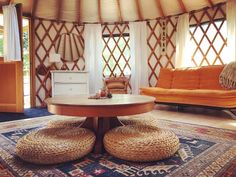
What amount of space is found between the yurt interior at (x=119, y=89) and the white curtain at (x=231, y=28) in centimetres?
2

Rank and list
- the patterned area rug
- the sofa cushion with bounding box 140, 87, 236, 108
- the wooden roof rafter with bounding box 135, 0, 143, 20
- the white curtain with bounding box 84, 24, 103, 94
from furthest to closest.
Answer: the white curtain with bounding box 84, 24, 103, 94, the wooden roof rafter with bounding box 135, 0, 143, 20, the sofa cushion with bounding box 140, 87, 236, 108, the patterned area rug

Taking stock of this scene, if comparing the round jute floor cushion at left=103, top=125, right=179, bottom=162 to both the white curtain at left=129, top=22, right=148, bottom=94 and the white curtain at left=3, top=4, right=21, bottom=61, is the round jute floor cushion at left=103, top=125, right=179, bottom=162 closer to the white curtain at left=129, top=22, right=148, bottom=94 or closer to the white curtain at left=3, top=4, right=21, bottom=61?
the white curtain at left=3, top=4, right=21, bottom=61

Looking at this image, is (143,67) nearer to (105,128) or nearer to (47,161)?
(105,128)

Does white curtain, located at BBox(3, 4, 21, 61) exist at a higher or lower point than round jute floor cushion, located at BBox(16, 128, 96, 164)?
higher

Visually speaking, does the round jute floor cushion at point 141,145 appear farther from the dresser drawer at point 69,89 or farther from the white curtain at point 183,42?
the white curtain at point 183,42

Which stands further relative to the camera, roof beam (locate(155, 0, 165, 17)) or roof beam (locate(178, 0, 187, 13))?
roof beam (locate(155, 0, 165, 17))

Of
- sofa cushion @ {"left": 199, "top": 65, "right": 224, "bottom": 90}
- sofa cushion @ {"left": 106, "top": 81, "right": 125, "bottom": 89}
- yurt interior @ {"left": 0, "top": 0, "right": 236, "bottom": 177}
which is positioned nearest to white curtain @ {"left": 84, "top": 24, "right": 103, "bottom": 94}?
yurt interior @ {"left": 0, "top": 0, "right": 236, "bottom": 177}

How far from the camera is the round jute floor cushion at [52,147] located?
1229mm

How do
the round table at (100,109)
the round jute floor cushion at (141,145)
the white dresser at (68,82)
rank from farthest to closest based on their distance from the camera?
the white dresser at (68,82)
the round table at (100,109)
the round jute floor cushion at (141,145)

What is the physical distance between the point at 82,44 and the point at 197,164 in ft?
12.0

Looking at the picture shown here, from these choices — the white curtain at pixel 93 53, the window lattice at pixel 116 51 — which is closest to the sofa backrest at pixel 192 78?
the window lattice at pixel 116 51

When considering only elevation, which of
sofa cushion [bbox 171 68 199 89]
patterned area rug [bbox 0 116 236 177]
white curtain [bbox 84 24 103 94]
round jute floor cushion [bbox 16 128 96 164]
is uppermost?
white curtain [bbox 84 24 103 94]

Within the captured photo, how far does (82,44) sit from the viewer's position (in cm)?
448

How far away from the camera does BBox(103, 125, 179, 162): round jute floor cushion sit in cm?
127
